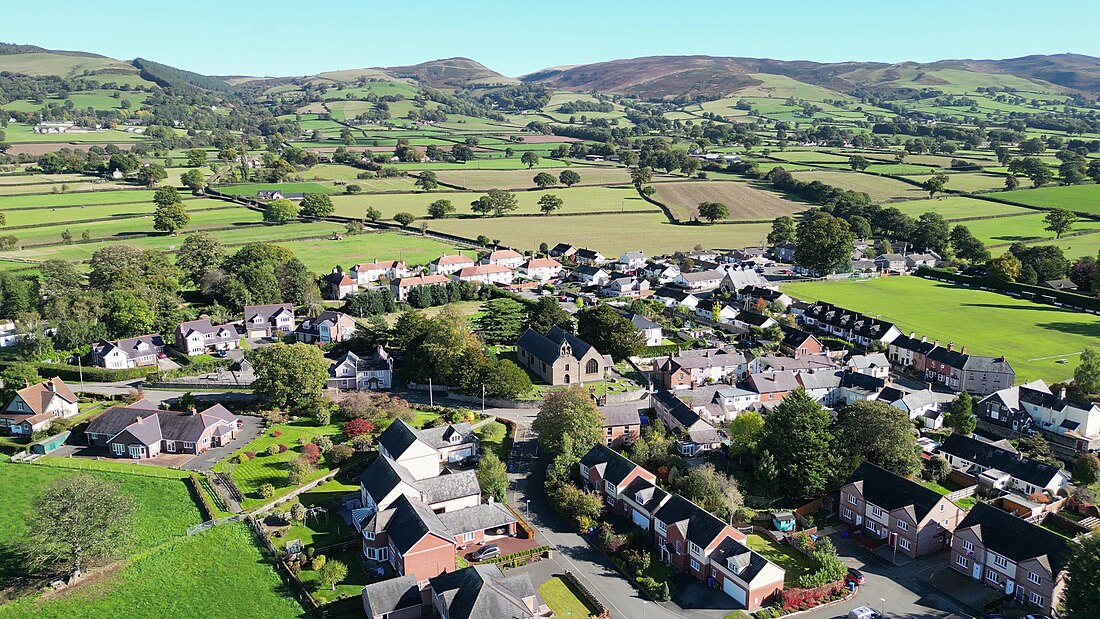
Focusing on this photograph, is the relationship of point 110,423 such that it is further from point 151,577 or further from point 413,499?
point 413,499

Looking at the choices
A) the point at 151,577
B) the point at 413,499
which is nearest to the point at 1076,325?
the point at 413,499

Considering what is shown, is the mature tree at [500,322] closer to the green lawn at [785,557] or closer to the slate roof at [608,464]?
the slate roof at [608,464]

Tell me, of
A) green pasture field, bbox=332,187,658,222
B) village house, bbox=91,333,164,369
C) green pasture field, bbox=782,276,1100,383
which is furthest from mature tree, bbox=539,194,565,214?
village house, bbox=91,333,164,369

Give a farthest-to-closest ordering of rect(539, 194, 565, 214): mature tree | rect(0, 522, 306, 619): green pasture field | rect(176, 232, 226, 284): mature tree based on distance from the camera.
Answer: rect(539, 194, 565, 214): mature tree < rect(176, 232, 226, 284): mature tree < rect(0, 522, 306, 619): green pasture field

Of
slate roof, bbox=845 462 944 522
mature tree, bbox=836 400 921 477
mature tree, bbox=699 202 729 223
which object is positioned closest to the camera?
slate roof, bbox=845 462 944 522

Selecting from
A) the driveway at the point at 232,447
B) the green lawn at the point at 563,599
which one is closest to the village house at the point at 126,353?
the driveway at the point at 232,447

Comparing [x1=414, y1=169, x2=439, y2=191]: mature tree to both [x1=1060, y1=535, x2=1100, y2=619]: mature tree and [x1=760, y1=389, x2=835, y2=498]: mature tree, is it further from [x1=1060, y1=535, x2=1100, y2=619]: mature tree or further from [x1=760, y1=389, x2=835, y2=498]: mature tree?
[x1=1060, y1=535, x2=1100, y2=619]: mature tree
